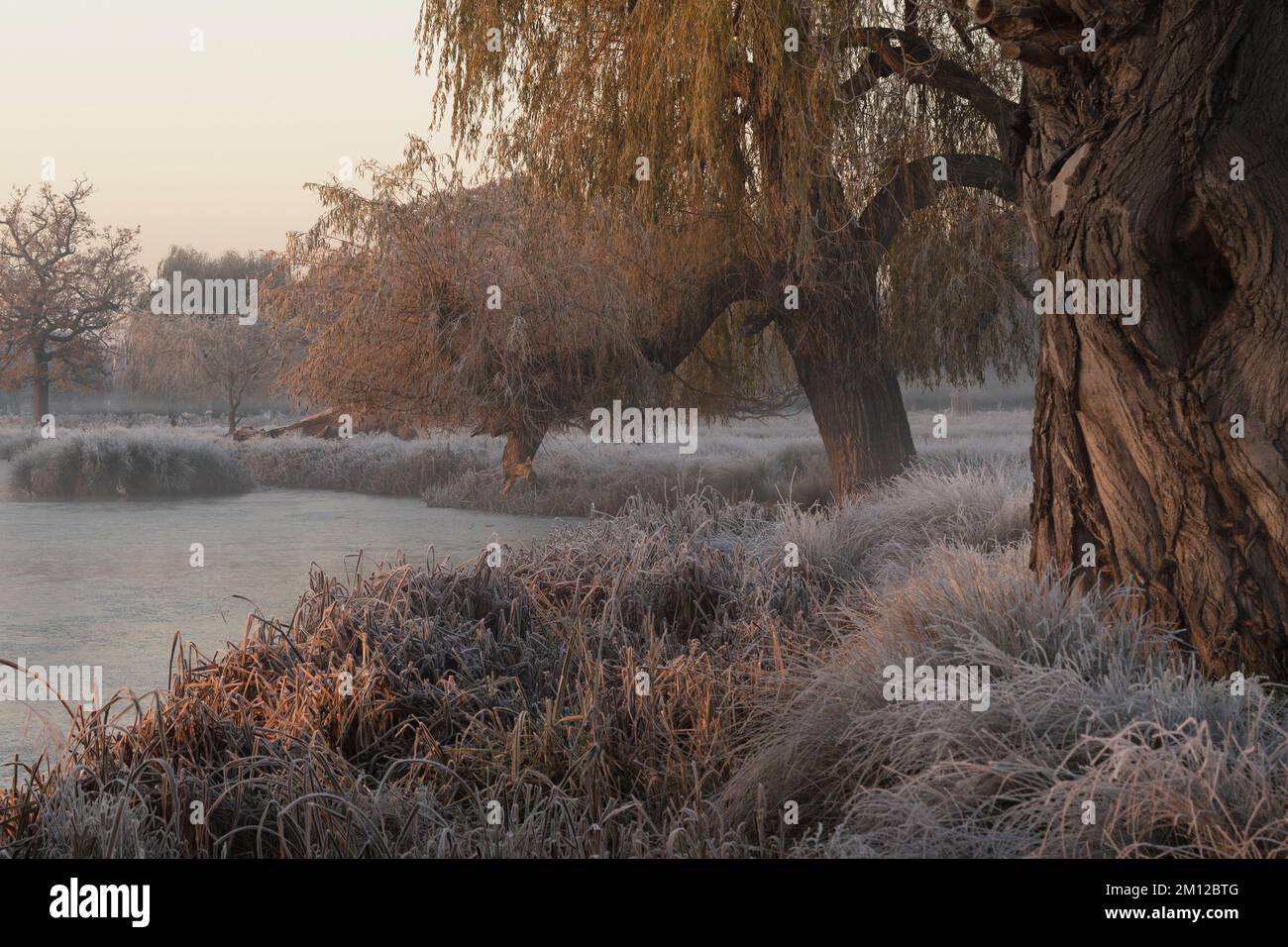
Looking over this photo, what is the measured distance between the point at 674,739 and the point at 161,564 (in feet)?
17.3

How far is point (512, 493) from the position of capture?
11.4m

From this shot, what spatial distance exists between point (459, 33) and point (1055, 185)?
19.0 ft

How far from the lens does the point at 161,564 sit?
8.30 metres

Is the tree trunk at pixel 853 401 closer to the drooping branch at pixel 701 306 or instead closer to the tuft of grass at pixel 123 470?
the drooping branch at pixel 701 306

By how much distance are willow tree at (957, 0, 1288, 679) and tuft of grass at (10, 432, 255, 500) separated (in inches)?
485

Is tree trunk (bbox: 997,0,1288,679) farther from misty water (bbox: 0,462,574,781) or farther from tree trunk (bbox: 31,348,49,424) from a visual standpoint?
tree trunk (bbox: 31,348,49,424)

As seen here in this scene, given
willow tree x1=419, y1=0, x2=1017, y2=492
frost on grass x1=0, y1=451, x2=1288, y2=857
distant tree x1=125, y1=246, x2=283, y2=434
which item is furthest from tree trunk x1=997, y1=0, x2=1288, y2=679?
distant tree x1=125, y1=246, x2=283, y2=434

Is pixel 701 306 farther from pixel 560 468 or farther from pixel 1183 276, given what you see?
pixel 1183 276

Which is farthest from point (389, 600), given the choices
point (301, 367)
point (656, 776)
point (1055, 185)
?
point (301, 367)

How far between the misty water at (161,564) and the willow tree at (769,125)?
2712mm

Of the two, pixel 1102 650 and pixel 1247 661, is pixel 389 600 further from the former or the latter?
pixel 1247 661

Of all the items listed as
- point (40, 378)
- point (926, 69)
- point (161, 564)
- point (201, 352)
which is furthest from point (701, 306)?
point (40, 378)

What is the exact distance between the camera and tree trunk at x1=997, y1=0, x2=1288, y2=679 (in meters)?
4.25

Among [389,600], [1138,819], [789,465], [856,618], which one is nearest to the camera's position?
[1138,819]
